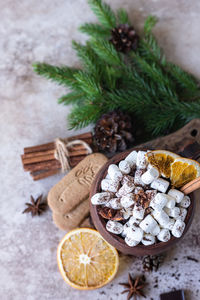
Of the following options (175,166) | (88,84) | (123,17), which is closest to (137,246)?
Result: (175,166)

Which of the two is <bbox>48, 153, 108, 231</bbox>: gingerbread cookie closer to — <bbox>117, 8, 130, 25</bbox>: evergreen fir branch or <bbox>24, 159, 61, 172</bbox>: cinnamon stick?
<bbox>24, 159, 61, 172</bbox>: cinnamon stick

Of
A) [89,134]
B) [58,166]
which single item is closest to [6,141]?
[58,166]

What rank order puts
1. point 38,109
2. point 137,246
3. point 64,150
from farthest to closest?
1. point 38,109
2. point 64,150
3. point 137,246

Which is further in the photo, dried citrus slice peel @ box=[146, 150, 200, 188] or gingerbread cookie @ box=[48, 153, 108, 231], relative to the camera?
gingerbread cookie @ box=[48, 153, 108, 231]

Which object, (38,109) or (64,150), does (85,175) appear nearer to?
(64,150)

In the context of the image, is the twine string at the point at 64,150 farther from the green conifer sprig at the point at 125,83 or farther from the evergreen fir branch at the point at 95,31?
the evergreen fir branch at the point at 95,31

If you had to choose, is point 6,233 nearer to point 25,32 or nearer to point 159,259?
point 159,259

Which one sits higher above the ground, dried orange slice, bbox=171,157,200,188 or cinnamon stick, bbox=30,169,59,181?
cinnamon stick, bbox=30,169,59,181

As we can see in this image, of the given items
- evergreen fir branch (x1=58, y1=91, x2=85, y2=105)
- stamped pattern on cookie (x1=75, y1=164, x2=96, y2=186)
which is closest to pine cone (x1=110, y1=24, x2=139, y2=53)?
evergreen fir branch (x1=58, y1=91, x2=85, y2=105)
